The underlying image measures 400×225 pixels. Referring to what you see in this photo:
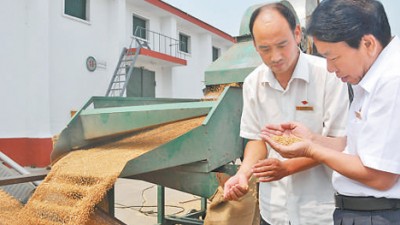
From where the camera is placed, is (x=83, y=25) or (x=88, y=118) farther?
(x=83, y=25)

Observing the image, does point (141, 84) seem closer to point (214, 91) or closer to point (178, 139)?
point (214, 91)

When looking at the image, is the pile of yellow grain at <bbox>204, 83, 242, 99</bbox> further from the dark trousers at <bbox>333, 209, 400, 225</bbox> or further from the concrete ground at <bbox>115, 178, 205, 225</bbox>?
the concrete ground at <bbox>115, 178, 205, 225</bbox>

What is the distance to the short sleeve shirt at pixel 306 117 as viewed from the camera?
4.45 feet

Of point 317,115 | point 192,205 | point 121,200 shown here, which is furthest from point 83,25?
point 317,115

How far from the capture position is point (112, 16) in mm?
9016

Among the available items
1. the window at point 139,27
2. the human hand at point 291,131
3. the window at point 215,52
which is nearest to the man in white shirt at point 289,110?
the human hand at point 291,131

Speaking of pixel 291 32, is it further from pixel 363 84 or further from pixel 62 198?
pixel 62 198

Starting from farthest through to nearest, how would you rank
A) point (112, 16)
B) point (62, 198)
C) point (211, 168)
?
point (112, 16) → point (211, 168) → point (62, 198)

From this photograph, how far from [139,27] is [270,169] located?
940 centimetres

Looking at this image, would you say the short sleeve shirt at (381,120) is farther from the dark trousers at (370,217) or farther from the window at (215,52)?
the window at (215,52)

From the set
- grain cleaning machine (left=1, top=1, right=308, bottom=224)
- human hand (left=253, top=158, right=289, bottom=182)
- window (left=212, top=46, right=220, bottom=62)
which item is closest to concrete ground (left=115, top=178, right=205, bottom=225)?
grain cleaning machine (left=1, top=1, right=308, bottom=224)

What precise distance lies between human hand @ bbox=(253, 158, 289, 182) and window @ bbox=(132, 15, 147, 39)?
30.1ft

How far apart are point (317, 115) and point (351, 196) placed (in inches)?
15.1

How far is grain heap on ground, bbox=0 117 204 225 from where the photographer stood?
5.46 feet
